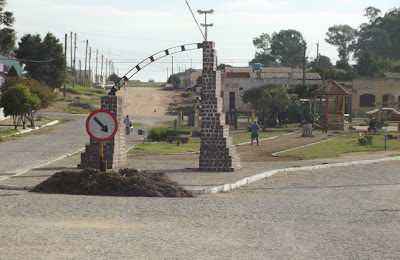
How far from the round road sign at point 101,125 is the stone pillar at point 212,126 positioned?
21.0 feet

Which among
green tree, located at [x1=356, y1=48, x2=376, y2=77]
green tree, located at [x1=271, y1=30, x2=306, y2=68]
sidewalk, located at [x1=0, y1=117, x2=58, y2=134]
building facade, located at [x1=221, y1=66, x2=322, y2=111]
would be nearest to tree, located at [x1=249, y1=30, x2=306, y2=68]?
green tree, located at [x1=271, y1=30, x2=306, y2=68]

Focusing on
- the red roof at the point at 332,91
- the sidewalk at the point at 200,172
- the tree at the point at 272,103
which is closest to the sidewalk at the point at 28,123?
the tree at the point at 272,103

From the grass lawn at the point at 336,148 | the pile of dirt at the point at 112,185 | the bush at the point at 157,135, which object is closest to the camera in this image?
the pile of dirt at the point at 112,185

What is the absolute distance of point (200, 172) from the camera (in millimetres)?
20828

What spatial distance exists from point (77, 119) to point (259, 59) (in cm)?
10163

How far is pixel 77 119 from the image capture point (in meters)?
63.1

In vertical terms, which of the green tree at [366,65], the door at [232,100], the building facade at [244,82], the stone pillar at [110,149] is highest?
the green tree at [366,65]

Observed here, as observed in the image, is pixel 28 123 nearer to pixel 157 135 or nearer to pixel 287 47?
pixel 157 135

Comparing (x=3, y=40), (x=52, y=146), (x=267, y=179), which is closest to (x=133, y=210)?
(x=267, y=179)

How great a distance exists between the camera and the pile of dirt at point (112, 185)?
14.6m

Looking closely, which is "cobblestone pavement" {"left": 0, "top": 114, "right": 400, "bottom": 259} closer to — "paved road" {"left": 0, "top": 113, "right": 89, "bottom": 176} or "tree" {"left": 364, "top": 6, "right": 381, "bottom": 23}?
"paved road" {"left": 0, "top": 113, "right": 89, "bottom": 176}

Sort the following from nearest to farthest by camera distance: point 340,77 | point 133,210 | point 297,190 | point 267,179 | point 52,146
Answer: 1. point 133,210
2. point 297,190
3. point 267,179
4. point 52,146
5. point 340,77

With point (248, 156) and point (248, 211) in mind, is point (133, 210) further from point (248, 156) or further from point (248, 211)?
point (248, 156)

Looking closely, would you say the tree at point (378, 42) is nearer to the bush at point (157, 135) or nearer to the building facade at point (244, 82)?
the building facade at point (244, 82)
